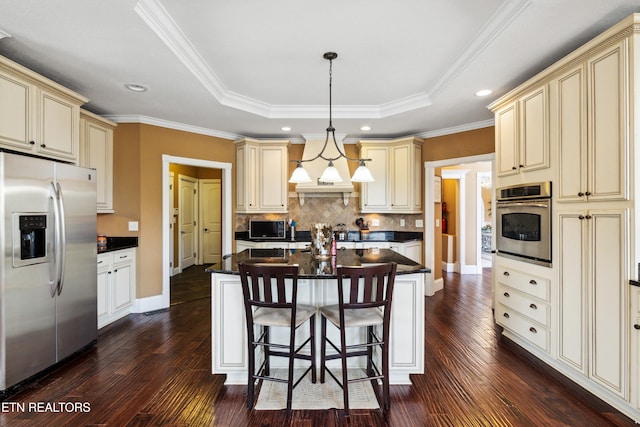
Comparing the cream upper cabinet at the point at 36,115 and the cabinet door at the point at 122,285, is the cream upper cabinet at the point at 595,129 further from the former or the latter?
the cabinet door at the point at 122,285

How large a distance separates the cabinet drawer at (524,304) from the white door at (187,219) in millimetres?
5992

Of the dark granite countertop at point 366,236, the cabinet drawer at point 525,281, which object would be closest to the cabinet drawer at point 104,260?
the dark granite countertop at point 366,236

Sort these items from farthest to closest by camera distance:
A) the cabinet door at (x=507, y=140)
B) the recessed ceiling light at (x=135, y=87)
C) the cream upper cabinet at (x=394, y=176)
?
the cream upper cabinet at (x=394, y=176) → the recessed ceiling light at (x=135, y=87) → the cabinet door at (x=507, y=140)

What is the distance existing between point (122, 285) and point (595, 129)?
15.8 ft

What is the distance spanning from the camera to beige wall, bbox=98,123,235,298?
4.06 metres

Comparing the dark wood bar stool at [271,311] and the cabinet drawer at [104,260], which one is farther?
the cabinet drawer at [104,260]

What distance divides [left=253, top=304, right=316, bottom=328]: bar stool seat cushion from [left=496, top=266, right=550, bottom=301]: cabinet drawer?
1.94 m

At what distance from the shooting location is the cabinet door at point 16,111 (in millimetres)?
2391

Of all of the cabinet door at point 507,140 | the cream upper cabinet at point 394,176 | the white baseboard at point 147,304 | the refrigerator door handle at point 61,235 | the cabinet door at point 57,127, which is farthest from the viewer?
the cream upper cabinet at point 394,176

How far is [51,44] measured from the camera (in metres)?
2.38

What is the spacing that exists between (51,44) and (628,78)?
3.99 metres

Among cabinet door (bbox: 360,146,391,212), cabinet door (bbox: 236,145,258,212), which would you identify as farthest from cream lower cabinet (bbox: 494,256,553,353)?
cabinet door (bbox: 236,145,258,212)

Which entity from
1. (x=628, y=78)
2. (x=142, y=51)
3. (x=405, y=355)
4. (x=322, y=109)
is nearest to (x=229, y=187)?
(x=322, y=109)

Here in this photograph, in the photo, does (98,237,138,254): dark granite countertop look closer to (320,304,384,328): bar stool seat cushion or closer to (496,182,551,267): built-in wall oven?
(320,304,384,328): bar stool seat cushion
